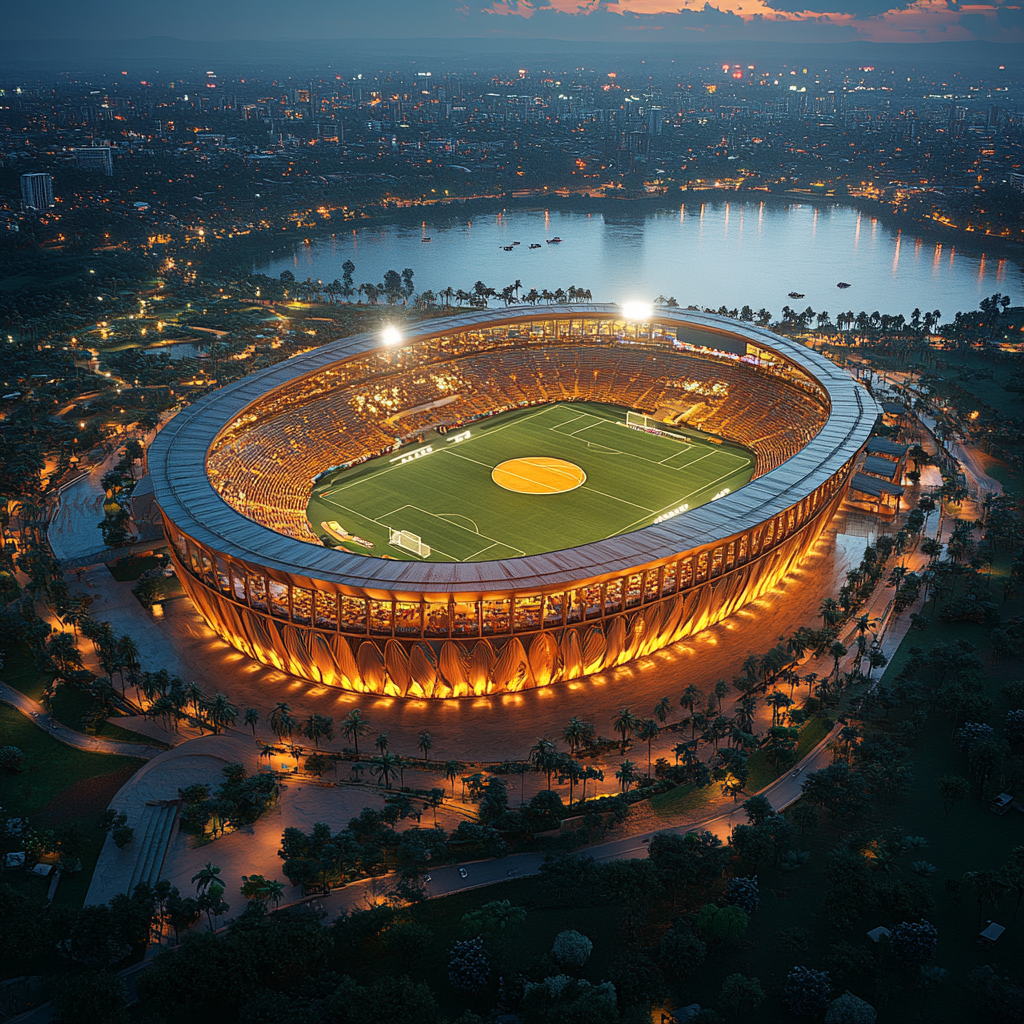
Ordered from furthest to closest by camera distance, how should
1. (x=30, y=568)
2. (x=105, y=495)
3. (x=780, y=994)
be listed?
(x=105, y=495), (x=30, y=568), (x=780, y=994)

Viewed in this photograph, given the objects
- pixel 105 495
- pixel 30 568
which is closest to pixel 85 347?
pixel 105 495

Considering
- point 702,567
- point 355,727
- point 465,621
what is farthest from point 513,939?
point 702,567

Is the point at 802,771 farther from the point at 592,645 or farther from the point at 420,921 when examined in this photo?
the point at 420,921

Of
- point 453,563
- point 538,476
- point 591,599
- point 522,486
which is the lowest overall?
point 522,486

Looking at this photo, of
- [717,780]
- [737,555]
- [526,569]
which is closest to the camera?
[717,780]

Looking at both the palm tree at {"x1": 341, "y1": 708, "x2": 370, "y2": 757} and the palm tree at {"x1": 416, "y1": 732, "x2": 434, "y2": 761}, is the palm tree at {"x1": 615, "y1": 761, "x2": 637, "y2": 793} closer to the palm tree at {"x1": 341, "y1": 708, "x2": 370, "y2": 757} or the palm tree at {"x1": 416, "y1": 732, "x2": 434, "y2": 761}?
the palm tree at {"x1": 416, "y1": 732, "x2": 434, "y2": 761}

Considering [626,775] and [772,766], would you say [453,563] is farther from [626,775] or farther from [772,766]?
[772,766]

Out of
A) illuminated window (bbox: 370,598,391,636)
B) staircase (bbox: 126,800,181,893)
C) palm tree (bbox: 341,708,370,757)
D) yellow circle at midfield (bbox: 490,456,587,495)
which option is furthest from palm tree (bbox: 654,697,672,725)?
yellow circle at midfield (bbox: 490,456,587,495)
